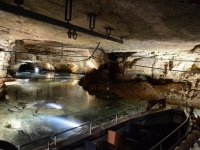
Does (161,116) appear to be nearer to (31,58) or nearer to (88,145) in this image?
(88,145)

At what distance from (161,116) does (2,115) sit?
7.54 m

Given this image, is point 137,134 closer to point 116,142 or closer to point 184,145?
point 116,142

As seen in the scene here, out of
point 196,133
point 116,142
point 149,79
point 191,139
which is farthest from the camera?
point 149,79

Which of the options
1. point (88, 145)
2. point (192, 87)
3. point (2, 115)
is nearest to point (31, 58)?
point (2, 115)

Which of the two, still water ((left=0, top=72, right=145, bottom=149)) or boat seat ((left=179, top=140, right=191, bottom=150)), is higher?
boat seat ((left=179, top=140, right=191, bottom=150))

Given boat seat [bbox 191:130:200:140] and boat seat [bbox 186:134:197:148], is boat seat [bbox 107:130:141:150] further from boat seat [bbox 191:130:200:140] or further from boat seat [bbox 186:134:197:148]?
boat seat [bbox 191:130:200:140]

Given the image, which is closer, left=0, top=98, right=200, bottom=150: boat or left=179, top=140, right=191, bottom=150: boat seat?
left=0, top=98, right=200, bottom=150: boat

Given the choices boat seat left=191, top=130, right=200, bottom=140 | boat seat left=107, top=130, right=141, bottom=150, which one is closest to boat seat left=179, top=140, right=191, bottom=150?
boat seat left=191, top=130, right=200, bottom=140

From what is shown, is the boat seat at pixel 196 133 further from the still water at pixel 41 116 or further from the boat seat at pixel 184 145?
the still water at pixel 41 116

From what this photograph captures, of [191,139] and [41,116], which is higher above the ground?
[191,139]

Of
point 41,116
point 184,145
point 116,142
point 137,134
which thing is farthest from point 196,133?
point 41,116

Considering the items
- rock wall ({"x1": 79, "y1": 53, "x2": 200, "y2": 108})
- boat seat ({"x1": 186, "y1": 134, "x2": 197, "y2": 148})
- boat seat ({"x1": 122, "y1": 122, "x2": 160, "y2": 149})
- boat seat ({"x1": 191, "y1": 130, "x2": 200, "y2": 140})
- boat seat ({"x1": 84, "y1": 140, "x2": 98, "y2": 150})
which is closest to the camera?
boat seat ({"x1": 84, "y1": 140, "x2": 98, "y2": 150})

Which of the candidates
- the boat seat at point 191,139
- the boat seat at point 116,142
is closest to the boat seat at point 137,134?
the boat seat at point 116,142

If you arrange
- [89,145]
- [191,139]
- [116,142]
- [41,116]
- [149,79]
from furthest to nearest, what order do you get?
[149,79], [41,116], [191,139], [116,142], [89,145]
